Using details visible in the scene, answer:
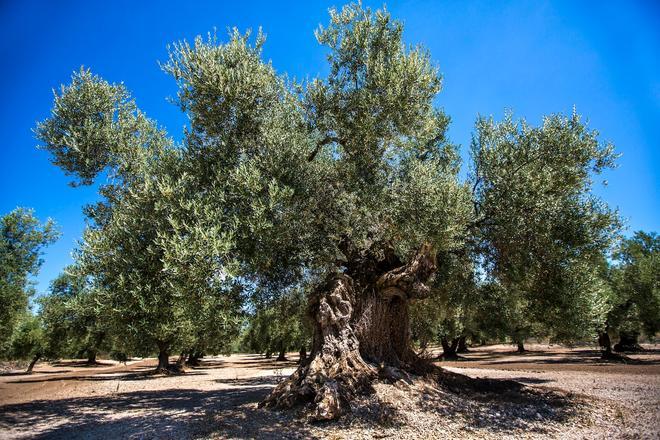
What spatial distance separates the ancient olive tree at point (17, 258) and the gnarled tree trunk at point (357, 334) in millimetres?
25937

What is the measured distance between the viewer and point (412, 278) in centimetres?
1519

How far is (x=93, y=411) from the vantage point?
574 inches

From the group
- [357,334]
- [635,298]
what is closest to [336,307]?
[357,334]

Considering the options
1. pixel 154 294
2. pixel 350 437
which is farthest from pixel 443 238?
pixel 154 294

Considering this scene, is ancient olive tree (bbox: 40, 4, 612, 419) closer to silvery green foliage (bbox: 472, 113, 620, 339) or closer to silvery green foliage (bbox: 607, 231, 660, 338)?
silvery green foliage (bbox: 472, 113, 620, 339)

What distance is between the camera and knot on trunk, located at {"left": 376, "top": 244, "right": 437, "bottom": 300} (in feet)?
49.8

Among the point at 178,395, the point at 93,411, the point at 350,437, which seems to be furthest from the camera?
the point at 178,395

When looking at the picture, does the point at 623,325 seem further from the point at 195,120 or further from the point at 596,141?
the point at 195,120

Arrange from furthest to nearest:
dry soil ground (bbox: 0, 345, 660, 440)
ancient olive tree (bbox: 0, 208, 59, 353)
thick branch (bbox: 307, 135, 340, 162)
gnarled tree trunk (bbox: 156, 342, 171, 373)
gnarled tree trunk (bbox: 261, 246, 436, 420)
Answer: gnarled tree trunk (bbox: 156, 342, 171, 373)
ancient olive tree (bbox: 0, 208, 59, 353)
thick branch (bbox: 307, 135, 340, 162)
gnarled tree trunk (bbox: 261, 246, 436, 420)
dry soil ground (bbox: 0, 345, 660, 440)

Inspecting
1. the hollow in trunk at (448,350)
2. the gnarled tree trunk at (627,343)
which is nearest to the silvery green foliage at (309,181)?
the gnarled tree trunk at (627,343)

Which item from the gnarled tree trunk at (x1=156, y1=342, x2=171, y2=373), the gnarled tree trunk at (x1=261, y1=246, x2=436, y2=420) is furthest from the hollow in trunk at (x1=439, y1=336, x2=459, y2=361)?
the gnarled tree trunk at (x1=261, y1=246, x2=436, y2=420)

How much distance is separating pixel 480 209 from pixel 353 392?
9335 mm

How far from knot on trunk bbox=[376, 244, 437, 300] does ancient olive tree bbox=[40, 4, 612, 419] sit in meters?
0.06

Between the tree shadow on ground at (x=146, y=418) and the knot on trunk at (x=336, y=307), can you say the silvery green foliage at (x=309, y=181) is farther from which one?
the tree shadow on ground at (x=146, y=418)
